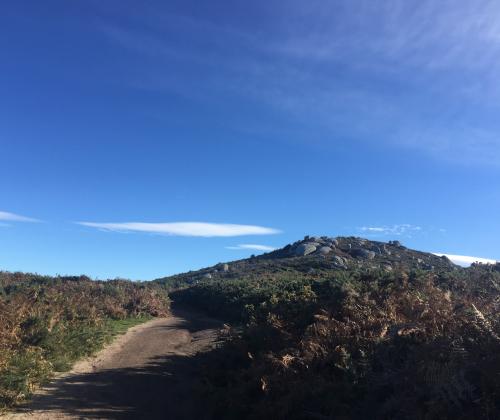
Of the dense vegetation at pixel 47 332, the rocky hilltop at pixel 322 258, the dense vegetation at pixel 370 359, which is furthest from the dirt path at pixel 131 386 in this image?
the rocky hilltop at pixel 322 258

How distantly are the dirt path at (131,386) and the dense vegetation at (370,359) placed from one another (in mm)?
1063

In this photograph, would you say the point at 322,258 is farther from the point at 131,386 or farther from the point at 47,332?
the point at 131,386

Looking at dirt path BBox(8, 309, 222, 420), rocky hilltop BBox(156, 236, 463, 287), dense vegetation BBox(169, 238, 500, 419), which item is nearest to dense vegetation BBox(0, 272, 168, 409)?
dirt path BBox(8, 309, 222, 420)

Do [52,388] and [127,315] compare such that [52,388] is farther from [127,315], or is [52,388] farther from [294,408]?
[127,315]

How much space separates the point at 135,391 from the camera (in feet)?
38.5

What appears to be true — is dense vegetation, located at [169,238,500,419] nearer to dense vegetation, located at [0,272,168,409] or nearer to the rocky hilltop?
dense vegetation, located at [0,272,168,409]

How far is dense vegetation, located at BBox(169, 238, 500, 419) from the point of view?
21.5 ft

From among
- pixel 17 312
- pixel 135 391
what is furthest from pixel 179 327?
pixel 135 391

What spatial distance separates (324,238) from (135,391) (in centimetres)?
5849

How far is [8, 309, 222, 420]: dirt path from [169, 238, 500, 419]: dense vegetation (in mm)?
1063

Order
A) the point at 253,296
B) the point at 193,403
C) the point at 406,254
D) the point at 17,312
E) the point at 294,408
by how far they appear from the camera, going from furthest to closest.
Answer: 1. the point at 406,254
2. the point at 253,296
3. the point at 17,312
4. the point at 193,403
5. the point at 294,408

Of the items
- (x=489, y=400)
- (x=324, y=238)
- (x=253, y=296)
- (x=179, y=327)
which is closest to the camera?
(x=489, y=400)

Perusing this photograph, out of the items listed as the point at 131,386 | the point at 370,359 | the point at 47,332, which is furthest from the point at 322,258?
the point at 370,359

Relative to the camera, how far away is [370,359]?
8477mm
